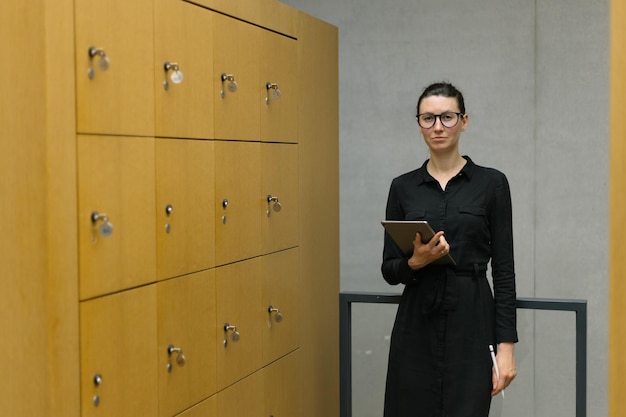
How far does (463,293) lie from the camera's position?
3541mm

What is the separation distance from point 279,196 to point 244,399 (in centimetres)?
82

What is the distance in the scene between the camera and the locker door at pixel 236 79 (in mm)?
3404

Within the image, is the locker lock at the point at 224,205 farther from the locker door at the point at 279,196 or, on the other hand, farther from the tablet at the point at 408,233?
the tablet at the point at 408,233

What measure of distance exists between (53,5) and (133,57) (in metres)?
0.42

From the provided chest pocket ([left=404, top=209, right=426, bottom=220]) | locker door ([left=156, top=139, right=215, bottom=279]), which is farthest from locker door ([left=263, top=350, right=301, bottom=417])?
chest pocket ([left=404, top=209, right=426, bottom=220])

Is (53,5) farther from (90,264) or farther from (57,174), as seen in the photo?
(90,264)

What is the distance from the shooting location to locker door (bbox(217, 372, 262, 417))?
350 cm

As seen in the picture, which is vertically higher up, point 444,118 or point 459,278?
point 444,118

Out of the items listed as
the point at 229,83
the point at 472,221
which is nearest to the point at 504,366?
the point at 472,221

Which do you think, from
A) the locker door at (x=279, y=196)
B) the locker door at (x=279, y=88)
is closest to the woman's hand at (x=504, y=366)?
the locker door at (x=279, y=196)

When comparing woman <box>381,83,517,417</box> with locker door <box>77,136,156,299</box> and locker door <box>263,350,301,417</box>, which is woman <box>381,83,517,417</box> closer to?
locker door <box>263,350,301,417</box>

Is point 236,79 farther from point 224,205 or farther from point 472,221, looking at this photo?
point 472,221

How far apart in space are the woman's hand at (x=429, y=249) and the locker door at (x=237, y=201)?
63 cm

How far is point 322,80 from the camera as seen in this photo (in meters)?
4.39
